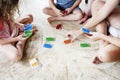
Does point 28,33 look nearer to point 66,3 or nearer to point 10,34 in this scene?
point 10,34

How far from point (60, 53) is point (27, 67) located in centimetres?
27

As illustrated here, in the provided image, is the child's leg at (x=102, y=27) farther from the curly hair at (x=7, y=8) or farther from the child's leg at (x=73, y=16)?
the curly hair at (x=7, y=8)

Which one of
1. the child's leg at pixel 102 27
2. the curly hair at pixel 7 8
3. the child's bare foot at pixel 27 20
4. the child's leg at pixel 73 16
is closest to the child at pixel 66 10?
the child's leg at pixel 73 16

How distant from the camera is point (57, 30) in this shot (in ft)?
6.08

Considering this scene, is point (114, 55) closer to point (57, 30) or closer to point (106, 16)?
point (106, 16)

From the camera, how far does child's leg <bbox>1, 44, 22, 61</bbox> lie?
5.10 ft

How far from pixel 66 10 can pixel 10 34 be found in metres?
0.58

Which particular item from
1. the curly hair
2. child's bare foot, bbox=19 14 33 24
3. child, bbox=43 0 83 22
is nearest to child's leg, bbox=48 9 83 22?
child, bbox=43 0 83 22

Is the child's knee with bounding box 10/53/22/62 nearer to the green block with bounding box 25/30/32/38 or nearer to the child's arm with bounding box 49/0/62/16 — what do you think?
the green block with bounding box 25/30/32/38

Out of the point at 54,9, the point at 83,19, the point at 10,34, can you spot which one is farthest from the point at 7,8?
the point at 83,19

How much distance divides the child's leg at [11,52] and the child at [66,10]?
0.50 m

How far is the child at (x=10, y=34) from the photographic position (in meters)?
1.53

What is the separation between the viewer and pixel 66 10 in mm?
1972

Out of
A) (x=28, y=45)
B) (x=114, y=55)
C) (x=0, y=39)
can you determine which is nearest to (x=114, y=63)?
(x=114, y=55)
